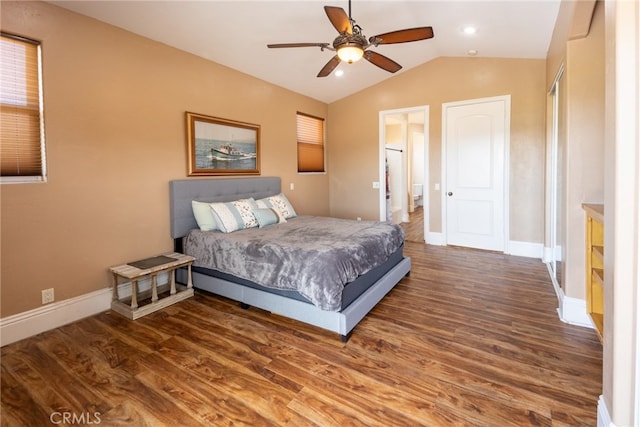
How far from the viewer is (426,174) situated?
18.1 feet

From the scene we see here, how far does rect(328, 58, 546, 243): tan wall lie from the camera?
461 centimetres

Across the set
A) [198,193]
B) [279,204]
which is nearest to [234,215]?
[198,193]

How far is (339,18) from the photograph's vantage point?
8.10ft

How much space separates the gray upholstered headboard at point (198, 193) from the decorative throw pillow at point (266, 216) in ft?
1.77

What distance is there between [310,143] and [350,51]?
3.48 meters

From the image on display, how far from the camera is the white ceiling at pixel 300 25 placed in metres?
3.02

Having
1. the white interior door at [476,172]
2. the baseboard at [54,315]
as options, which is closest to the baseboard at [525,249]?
the white interior door at [476,172]

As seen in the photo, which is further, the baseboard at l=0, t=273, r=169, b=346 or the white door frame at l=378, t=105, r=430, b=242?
the white door frame at l=378, t=105, r=430, b=242

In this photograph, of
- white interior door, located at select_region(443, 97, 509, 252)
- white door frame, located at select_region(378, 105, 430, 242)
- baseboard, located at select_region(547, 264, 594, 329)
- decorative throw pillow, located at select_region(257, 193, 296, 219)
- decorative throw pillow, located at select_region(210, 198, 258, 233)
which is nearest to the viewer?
baseboard, located at select_region(547, 264, 594, 329)

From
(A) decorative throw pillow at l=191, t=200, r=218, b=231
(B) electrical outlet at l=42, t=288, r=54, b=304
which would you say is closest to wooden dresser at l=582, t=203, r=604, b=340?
(A) decorative throw pillow at l=191, t=200, r=218, b=231

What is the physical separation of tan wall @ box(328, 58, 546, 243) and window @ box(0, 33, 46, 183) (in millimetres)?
4668

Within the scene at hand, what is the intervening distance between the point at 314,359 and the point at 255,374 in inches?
16.6

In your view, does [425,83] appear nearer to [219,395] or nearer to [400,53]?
[400,53]

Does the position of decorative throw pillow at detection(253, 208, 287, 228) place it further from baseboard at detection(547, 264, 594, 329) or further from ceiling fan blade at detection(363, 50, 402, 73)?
baseboard at detection(547, 264, 594, 329)
